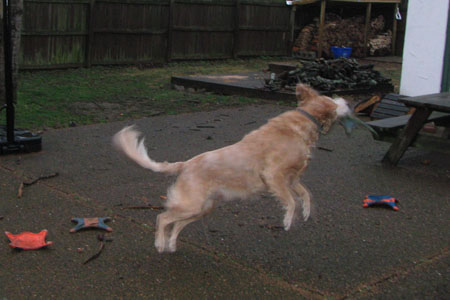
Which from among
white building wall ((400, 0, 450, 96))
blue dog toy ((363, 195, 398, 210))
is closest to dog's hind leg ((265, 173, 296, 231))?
blue dog toy ((363, 195, 398, 210))

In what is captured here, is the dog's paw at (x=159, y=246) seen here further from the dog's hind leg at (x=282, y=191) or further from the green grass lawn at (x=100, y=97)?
the green grass lawn at (x=100, y=97)

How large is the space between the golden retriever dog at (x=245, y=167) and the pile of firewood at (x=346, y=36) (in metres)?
19.0

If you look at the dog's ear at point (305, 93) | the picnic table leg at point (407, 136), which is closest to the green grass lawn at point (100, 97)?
the picnic table leg at point (407, 136)

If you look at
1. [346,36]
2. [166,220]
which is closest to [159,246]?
[166,220]

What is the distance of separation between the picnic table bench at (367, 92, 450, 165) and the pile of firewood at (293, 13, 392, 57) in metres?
15.9

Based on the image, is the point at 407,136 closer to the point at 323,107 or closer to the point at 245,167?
the point at 323,107

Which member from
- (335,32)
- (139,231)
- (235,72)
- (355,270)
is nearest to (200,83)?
(235,72)

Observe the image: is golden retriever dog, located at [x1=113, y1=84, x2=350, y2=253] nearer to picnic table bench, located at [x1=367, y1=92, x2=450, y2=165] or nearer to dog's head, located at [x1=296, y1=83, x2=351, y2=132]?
dog's head, located at [x1=296, y1=83, x2=351, y2=132]

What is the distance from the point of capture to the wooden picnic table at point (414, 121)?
658 cm

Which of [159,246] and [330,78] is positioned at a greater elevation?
[330,78]

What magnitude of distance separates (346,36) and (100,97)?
47.9ft

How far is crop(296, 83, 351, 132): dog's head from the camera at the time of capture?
14.3 ft

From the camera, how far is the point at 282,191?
162 inches

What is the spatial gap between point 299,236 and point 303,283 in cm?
89
